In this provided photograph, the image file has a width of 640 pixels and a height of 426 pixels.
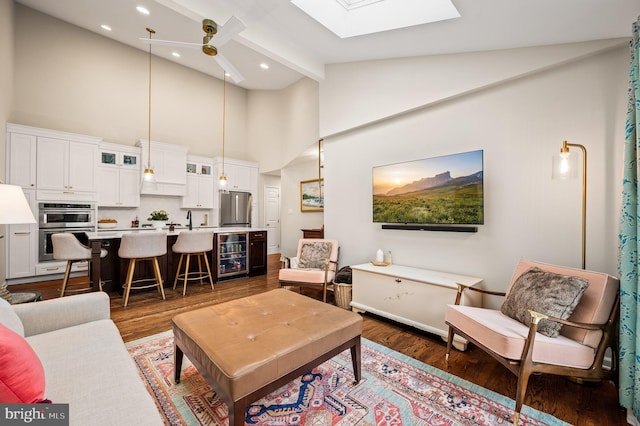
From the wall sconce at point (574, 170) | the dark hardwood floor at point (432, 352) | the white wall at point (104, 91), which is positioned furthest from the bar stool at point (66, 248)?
the wall sconce at point (574, 170)

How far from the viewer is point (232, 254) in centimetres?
498

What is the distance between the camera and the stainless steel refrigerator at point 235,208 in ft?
23.1

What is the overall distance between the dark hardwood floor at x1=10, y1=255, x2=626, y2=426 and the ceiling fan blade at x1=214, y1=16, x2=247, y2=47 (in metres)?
2.93

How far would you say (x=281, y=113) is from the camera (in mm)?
6879

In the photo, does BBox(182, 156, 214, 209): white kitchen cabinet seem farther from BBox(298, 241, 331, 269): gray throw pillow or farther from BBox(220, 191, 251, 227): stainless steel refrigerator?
BBox(298, 241, 331, 269): gray throw pillow

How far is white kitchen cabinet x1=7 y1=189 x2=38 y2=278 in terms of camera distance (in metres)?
4.41

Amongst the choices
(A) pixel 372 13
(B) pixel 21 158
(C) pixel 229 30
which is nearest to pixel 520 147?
(A) pixel 372 13

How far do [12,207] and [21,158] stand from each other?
3.93 meters

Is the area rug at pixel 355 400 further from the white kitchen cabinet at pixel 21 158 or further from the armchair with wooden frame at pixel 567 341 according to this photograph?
the white kitchen cabinet at pixel 21 158

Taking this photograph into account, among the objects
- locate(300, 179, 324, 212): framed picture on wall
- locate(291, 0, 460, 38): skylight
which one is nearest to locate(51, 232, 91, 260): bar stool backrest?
locate(291, 0, 460, 38): skylight

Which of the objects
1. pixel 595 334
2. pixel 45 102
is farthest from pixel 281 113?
pixel 595 334

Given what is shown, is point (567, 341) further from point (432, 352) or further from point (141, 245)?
point (141, 245)

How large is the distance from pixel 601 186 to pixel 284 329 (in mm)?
2687

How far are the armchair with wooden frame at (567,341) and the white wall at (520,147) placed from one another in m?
0.56
